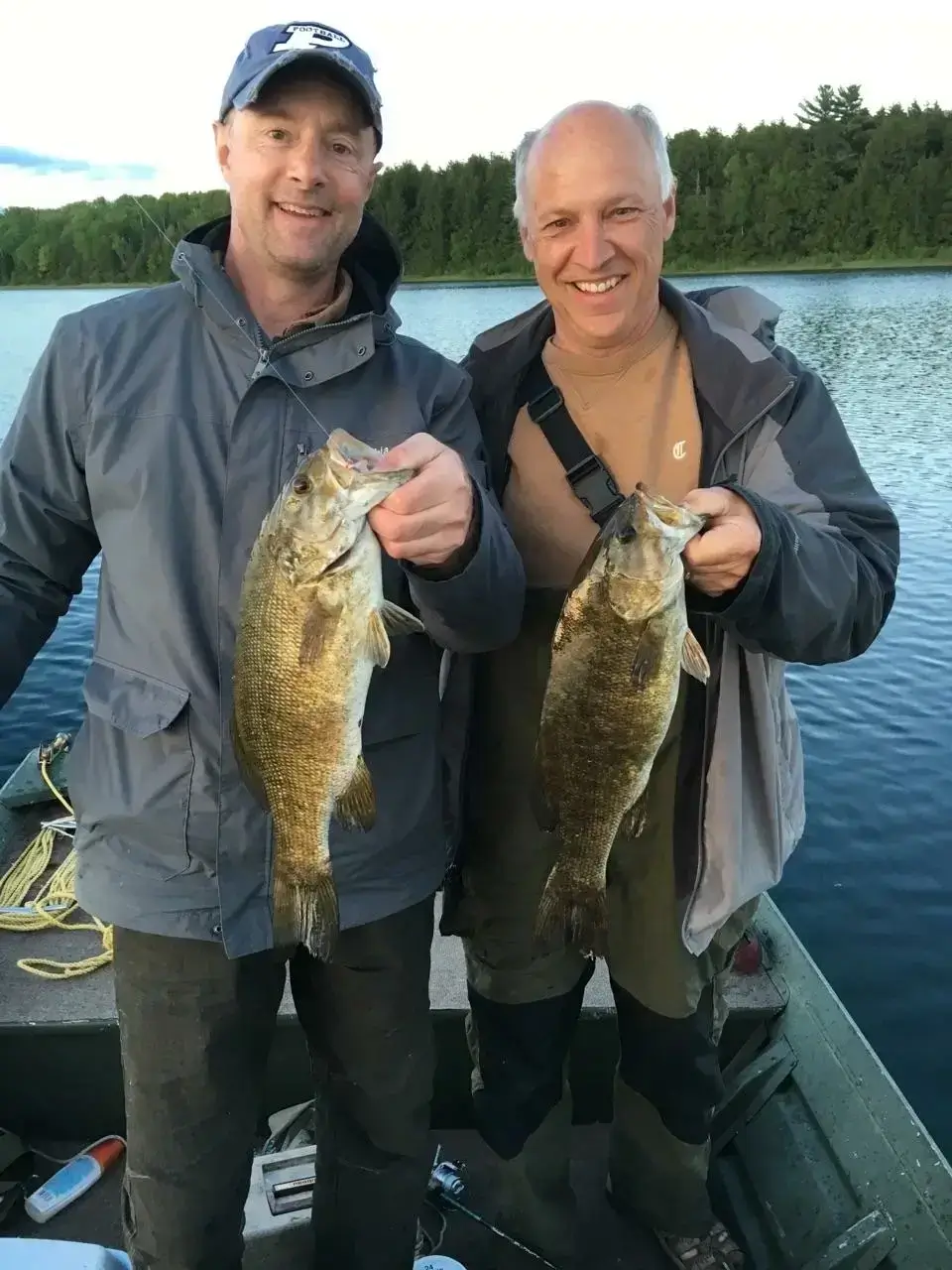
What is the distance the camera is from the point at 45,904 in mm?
4504

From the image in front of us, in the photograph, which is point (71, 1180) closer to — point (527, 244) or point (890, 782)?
point (527, 244)

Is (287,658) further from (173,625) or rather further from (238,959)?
(238,959)

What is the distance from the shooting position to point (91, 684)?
2.40 metres

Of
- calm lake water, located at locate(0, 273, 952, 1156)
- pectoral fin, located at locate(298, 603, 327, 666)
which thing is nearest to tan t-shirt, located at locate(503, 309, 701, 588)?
pectoral fin, located at locate(298, 603, 327, 666)

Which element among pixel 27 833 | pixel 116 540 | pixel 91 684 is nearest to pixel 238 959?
pixel 91 684

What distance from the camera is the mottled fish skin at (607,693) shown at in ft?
7.57

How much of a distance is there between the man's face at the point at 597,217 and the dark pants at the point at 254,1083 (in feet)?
5.39

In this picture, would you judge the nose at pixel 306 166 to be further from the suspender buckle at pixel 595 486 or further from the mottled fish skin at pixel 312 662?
the suspender buckle at pixel 595 486

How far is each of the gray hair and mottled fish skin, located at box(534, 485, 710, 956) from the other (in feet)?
3.52

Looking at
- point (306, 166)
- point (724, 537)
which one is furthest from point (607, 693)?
point (306, 166)

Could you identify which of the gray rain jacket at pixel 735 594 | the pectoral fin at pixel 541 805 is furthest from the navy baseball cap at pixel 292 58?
the pectoral fin at pixel 541 805

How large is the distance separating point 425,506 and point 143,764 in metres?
0.92

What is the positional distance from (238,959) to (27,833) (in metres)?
3.36

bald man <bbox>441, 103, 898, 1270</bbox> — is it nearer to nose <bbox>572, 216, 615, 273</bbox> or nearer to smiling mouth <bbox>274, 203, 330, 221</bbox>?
nose <bbox>572, 216, 615, 273</bbox>
